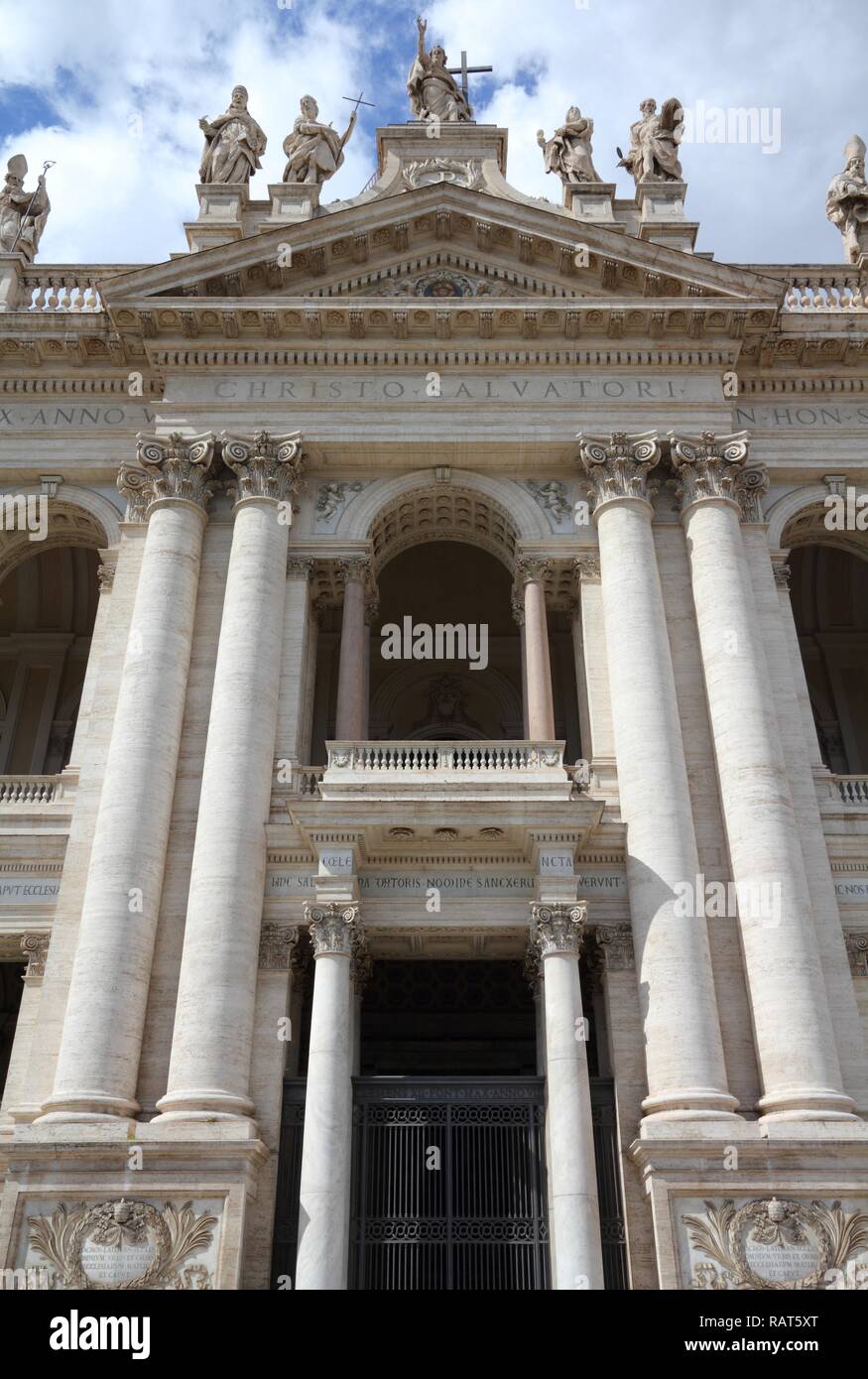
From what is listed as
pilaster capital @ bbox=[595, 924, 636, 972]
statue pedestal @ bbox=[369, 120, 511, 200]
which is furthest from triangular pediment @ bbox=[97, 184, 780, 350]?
pilaster capital @ bbox=[595, 924, 636, 972]

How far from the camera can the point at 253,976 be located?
58.1 ft

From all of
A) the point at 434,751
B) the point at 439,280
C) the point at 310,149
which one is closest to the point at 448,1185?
the point at 434,751

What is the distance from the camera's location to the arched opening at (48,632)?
27.1 m

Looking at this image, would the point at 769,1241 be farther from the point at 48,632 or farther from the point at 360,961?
the point at 48,632

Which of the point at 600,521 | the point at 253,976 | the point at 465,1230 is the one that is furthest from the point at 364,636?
the point at 465,1230

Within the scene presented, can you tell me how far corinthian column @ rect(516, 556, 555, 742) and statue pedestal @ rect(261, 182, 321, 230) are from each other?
32.9 feet

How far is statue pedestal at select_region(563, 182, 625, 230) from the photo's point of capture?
2569 centimetres

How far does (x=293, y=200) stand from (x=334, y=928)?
1706 centimetres

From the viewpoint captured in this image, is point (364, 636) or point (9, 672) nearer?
point (364, 636)

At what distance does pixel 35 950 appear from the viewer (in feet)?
61.9

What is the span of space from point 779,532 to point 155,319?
13.2 meters

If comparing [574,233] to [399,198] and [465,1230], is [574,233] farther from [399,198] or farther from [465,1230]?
[465,1230]

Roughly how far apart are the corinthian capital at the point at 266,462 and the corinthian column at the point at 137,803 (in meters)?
0.52

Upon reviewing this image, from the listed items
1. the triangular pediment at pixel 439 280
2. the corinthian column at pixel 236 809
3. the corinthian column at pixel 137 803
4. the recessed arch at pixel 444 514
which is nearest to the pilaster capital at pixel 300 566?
the corinthian column at pixel 236 809
